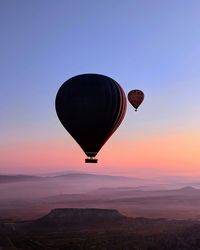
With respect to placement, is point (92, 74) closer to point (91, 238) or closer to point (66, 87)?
point (66, 87)

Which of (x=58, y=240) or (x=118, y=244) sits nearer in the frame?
(x=118, y=244)

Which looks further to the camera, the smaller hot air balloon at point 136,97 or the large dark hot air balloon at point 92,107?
the smaller hot air balloon at point 136,97

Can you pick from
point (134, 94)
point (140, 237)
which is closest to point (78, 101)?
point (134, 94)

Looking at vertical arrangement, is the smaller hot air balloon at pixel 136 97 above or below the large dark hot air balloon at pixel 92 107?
above

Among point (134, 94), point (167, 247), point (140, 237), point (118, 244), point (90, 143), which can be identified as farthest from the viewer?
point (140, 237)

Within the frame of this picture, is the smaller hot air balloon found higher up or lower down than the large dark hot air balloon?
higher up
